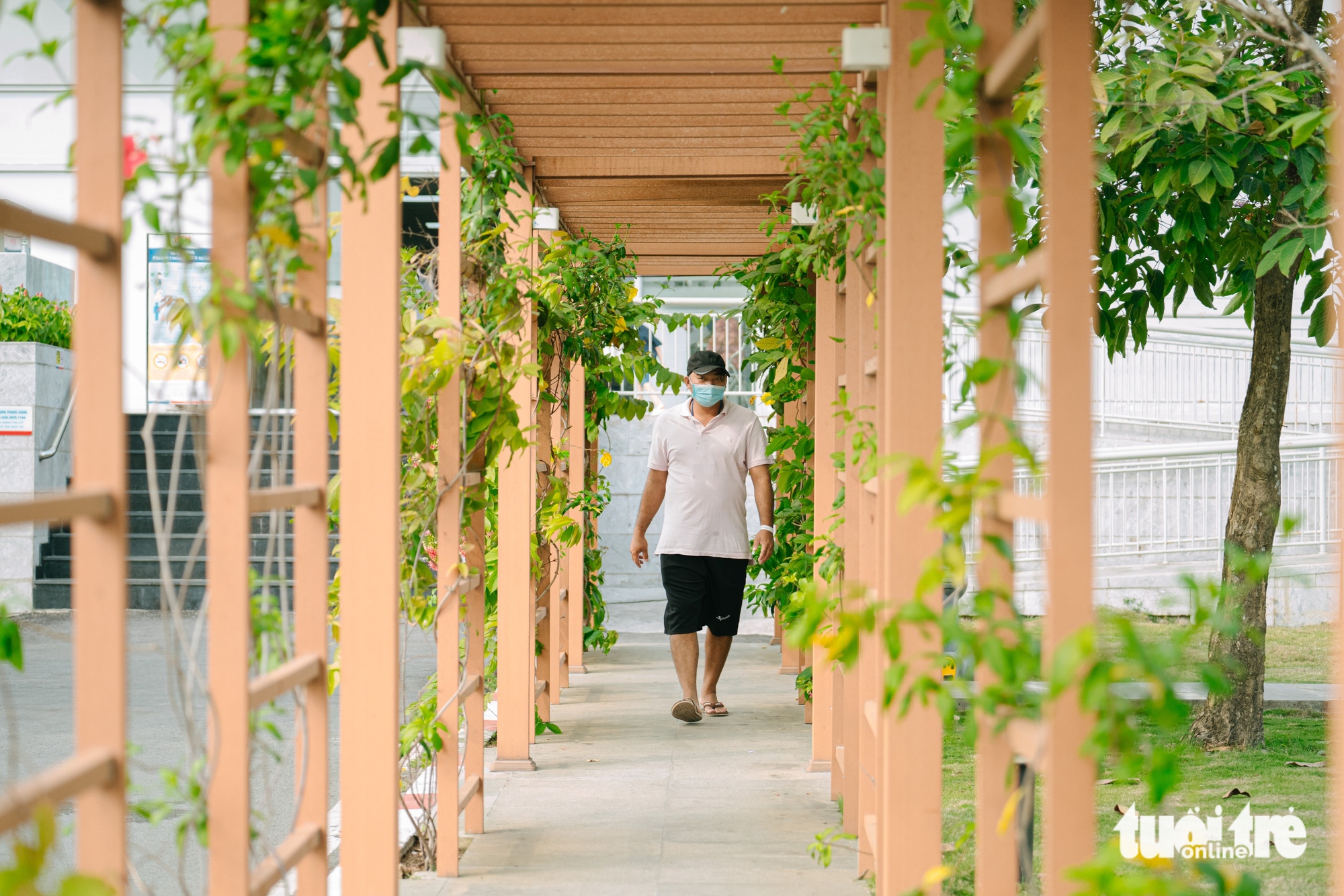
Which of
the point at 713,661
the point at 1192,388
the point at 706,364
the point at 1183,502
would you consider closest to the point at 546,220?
the point at 706,364

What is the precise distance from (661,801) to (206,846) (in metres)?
2.59

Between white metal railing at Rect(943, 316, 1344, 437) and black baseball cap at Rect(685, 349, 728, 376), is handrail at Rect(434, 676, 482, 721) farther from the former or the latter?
white metal railing at Rect(943, 316, 1344, 437)

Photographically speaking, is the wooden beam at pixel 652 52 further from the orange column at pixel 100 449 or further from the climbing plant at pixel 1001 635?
the orange column at pixel 100 449

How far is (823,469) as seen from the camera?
14.8 feet

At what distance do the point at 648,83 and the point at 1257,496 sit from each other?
→ 3.06m

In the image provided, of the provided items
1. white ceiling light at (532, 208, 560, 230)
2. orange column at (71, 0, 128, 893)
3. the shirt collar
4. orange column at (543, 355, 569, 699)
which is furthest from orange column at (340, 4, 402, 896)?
the shirt collar

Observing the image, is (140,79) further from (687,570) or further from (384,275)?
(384,275)

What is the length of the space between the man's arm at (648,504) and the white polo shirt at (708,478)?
11 centimetres

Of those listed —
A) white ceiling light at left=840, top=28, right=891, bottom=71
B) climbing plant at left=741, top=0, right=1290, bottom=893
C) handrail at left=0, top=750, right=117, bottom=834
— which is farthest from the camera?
white ceiling light at left=840, top=28, right=891, bottom=71

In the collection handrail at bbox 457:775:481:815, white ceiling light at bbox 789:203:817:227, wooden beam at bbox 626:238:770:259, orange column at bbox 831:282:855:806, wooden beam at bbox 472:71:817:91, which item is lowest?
handrail at bbox 457:775:481:815

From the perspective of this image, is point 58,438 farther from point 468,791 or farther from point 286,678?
point 286,678

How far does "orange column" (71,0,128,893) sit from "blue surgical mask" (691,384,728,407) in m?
4.01

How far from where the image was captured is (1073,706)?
59.3 inches

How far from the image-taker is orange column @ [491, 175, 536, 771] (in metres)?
4.51
